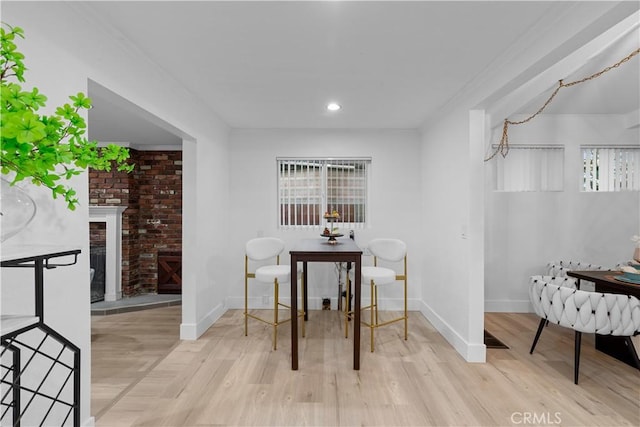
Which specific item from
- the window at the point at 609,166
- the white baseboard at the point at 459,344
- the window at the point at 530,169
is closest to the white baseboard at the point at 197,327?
the white baseboard at the point at 459,344

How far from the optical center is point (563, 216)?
4.29 metres

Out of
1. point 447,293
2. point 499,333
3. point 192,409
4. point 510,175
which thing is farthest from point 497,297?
point 192,409

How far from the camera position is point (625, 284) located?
2.72 m

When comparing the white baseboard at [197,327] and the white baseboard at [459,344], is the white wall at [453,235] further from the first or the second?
the white baseboard at [197,327]

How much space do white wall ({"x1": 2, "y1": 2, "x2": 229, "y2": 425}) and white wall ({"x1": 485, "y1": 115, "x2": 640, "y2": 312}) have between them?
11.9 ft

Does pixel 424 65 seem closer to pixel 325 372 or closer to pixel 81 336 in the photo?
pixel 325 372

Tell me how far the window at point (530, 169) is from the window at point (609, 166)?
1.24 feet

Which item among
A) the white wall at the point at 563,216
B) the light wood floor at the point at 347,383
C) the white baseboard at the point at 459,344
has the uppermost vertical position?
the white wall at the point at 563,216

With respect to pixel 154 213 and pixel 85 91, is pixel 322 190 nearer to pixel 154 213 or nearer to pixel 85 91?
pixel 154 213

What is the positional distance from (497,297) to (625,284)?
5.73 ft

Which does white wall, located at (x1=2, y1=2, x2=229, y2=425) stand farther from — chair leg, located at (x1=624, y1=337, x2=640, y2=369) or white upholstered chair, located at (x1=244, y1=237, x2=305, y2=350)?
chair leg, located at (x1=624, y1=337, x2=640, y2=369)

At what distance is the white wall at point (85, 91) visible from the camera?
1.56m

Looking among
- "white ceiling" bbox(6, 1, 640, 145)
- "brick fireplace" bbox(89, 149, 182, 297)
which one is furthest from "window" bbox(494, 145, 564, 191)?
"brick fireplace" bbox(89, 149, 182, 297)

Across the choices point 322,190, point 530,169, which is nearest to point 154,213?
point 322,190
